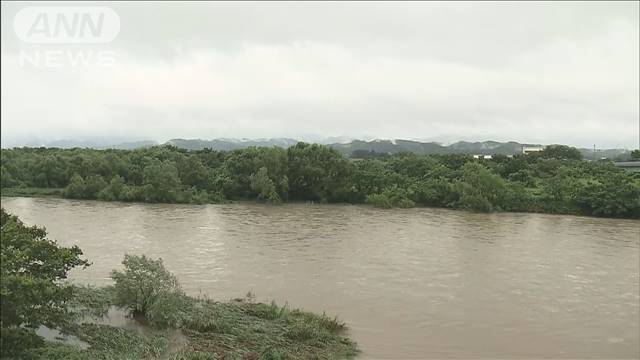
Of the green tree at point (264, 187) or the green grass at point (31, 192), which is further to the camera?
the green tree at point (264, 187)

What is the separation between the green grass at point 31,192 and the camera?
35438mm

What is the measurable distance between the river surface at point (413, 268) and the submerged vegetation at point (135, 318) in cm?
143

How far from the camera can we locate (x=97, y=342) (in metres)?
9.45

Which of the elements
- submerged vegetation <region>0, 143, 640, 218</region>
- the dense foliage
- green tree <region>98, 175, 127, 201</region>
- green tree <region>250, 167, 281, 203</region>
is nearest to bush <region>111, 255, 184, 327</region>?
the dense foliage

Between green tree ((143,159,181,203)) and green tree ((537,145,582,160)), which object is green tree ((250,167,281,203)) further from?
green tree ((537,145,582,160))

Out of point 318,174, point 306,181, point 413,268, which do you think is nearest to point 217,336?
point 413,268

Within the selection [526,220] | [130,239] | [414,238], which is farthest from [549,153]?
[130,239]

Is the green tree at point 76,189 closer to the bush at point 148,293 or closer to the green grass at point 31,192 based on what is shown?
the green grass at point 31,192

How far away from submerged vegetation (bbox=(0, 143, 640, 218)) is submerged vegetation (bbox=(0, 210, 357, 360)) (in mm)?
24532

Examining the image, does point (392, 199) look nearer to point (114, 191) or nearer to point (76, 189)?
point (114, 191)

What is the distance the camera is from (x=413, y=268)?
18453mm

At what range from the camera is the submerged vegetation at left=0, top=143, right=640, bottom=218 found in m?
35.3

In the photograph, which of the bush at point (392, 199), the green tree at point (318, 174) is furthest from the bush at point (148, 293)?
the green tree at point (318, 174)

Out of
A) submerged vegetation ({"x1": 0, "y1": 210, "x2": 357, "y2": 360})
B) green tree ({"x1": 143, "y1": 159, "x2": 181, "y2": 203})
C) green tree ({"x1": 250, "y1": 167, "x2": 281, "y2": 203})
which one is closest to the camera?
submerged vegetation ({"x1": 0, "y1": 210, "x2": 357, "y2": 360})
